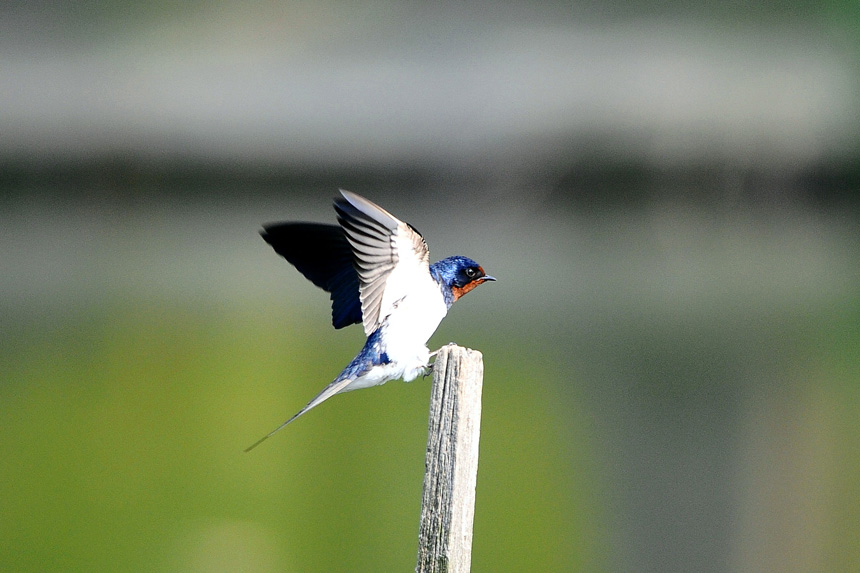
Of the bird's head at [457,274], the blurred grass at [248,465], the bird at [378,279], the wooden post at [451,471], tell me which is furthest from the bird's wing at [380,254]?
A: the blurred grass at [248,465]

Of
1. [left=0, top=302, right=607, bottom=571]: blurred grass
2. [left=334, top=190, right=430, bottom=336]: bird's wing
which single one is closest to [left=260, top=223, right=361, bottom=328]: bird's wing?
[left=334, top=190, right=430, bottom=336]: bird's wing

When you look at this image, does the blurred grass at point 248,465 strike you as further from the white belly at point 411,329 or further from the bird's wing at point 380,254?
the bird's wing at point 380,254

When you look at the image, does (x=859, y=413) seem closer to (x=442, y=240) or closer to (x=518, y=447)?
(x=518, y=447)

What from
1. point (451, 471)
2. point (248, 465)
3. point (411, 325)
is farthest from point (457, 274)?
point (248, 465)

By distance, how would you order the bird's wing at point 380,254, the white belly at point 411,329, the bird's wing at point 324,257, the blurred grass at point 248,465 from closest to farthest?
the bird's wing at point 380,254, the white belly at point 411,329, the bird's wing at point 324,257, the blurred grass at point 248,465

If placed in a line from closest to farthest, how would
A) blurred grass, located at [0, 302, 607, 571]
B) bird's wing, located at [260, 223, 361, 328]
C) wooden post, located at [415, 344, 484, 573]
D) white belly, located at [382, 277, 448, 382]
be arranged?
wooden post, located at [415, 344, 484, 573], white belly, located at [382, 277, 448, 382], bird's wing, located at [260, 223, 361, 328], blurred grass, located at [0, 302, 607, 571]

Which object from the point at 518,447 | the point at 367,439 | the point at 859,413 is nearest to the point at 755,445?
the point at 859,413

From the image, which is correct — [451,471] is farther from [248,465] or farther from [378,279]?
[248,465]

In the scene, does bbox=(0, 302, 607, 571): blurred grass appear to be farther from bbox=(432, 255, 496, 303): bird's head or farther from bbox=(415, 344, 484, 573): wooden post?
bbox=(415, 344, 484, 573): wooden post
